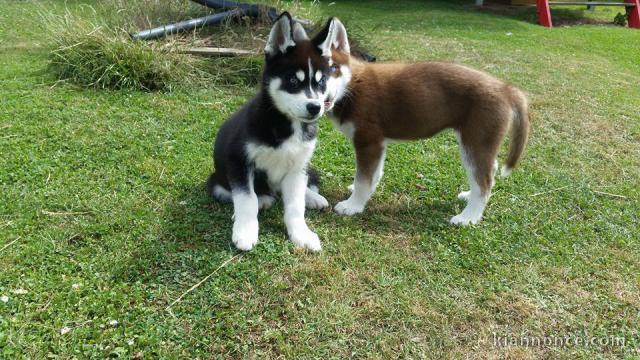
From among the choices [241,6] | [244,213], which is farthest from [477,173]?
[241,6]

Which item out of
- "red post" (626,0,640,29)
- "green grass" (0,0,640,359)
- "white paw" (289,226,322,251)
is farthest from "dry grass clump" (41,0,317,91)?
"red post" (626,0,640,29)

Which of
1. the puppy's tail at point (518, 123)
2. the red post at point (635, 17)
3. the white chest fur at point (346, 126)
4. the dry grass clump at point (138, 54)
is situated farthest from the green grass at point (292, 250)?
the red post at point (635, 17)

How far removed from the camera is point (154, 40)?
7.98 m

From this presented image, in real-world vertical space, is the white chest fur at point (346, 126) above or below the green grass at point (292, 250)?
above

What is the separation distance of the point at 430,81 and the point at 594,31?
13.3m

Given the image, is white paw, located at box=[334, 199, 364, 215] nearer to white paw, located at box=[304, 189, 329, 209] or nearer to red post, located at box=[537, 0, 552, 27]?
white paw, located at box=[304, 189, 329, 209]

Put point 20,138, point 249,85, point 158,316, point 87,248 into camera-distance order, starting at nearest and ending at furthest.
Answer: point 158,316 → point 87,248 → point 20,138 → point 249,85

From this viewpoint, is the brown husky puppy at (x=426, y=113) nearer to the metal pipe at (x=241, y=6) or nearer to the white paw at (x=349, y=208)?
the white paw at (x=349, y=208)

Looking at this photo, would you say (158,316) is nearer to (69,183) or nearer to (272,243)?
A: (272,243)

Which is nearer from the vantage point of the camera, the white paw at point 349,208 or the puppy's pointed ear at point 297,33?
the puppy's pointed ear at point 297,33

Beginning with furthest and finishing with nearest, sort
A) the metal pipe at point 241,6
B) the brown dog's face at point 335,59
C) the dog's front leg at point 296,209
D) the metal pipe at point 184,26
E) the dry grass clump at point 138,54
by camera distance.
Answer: the metal pipe at point 241,6 < the metal pipe at point 184,26 < the dry grass clump at point 138,54 < the dog's front leg at point 296,209 < the brown dog's face at point 335,59

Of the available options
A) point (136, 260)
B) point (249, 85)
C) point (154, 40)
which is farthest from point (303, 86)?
point (154, 40)

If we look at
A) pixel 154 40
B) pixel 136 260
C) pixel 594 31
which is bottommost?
pixel 594 31

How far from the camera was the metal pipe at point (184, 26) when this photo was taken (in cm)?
794
